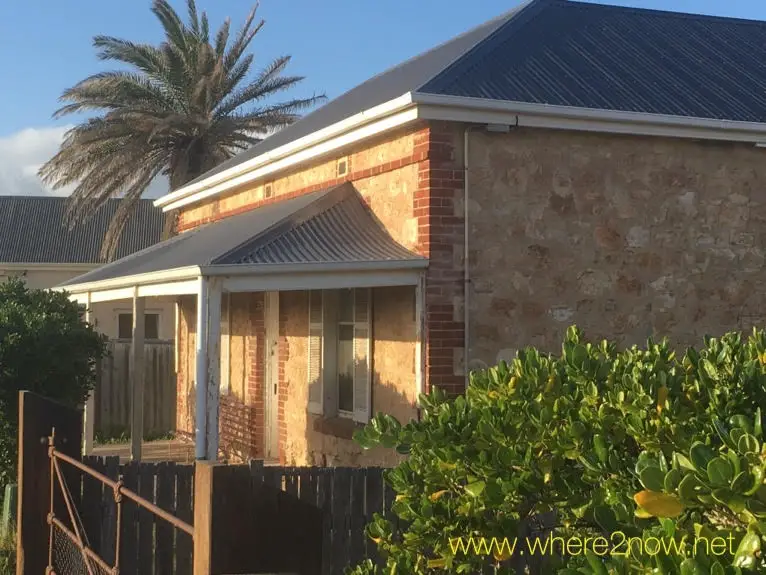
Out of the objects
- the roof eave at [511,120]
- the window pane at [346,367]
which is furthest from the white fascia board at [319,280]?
the window pane at [346,367]

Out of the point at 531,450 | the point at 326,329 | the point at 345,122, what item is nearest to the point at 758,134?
the point at 345,122

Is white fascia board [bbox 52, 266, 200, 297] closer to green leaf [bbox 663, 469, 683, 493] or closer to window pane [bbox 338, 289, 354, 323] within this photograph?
window pane [bbox 338, 289, 354, 323]

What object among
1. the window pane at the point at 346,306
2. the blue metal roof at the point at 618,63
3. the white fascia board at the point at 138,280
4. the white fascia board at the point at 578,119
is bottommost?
the window pane at the point at 346,306

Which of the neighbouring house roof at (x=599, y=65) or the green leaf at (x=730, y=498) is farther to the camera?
the neighbouring house roof at (x=599, y=65)

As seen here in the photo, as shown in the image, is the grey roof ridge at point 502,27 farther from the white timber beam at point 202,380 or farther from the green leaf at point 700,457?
the green leaf at point 700,457

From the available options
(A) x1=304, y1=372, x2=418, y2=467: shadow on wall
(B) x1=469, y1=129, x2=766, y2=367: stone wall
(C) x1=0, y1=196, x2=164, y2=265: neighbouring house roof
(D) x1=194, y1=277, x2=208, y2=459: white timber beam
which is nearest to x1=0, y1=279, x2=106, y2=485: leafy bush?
(D) x1=194, y1=277, x2=208, y2=459: white timber beam

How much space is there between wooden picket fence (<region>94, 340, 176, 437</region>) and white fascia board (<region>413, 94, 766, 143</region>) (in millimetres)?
11110

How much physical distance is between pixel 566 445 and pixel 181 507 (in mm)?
3738

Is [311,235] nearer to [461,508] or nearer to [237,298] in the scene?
[237,298]

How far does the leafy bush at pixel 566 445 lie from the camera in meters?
2.69

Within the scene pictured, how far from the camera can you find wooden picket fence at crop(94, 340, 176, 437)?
17.6 metres

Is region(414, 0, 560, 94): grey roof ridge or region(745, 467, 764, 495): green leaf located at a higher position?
region(414, 0, 560, 94): grey roof ridge

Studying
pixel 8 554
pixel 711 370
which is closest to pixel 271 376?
pixel 8 554

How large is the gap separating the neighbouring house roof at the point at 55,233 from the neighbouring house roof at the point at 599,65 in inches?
791
